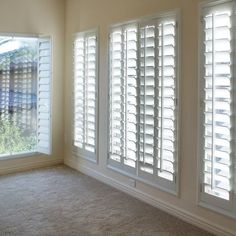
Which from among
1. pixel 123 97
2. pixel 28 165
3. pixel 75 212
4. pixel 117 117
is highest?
pixel 123 97

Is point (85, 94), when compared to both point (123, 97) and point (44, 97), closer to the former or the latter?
point (44, 97)

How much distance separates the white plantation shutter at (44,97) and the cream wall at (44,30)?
0.18m

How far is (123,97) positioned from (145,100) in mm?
418

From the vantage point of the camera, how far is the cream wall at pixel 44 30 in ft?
16.1

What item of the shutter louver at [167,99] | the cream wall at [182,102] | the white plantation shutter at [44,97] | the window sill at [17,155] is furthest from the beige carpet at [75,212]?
the white plantation shutter at [44,97]

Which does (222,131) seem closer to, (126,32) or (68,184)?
(126,32)

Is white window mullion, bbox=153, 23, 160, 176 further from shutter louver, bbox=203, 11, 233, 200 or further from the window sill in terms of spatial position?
the window sill

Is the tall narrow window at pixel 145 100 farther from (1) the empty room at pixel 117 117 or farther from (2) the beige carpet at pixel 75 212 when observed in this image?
(2) the beige carpet at pixel 75 212

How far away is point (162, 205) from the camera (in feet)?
12.1

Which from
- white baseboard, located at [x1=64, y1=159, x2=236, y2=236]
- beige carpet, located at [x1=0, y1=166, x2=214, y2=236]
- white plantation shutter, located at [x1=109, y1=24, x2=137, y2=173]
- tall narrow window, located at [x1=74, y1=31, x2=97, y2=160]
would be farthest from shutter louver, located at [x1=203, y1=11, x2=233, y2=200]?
tall narrow window, located at [x1=74, y1=31, x2=97, y2=160]

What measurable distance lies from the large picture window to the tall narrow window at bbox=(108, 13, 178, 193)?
129cm

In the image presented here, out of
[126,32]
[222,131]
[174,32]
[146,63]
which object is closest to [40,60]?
[126,32]

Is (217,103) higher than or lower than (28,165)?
higher

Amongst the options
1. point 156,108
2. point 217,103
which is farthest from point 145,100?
point 217,103
